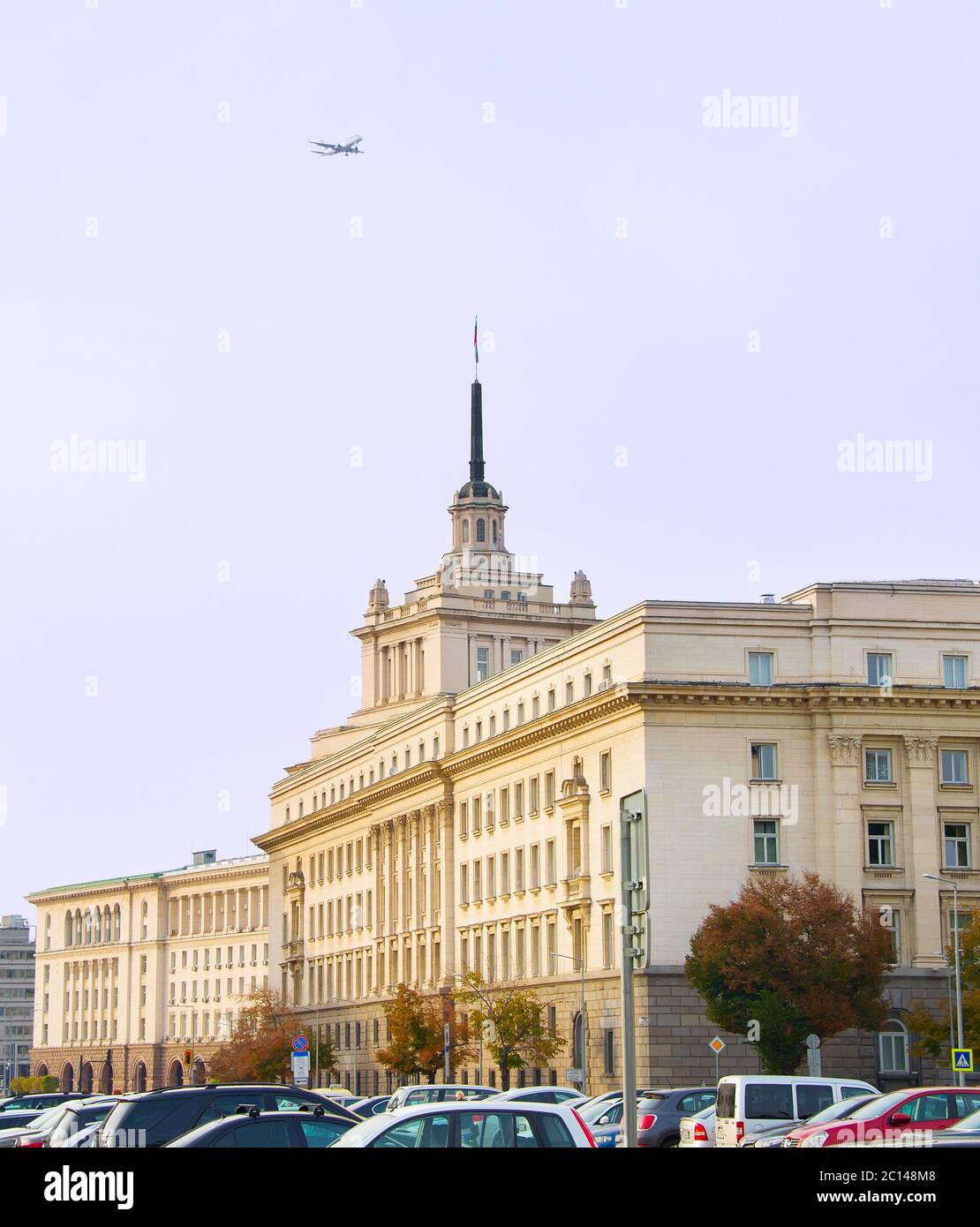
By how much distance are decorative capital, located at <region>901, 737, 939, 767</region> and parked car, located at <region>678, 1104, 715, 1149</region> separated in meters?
47.3

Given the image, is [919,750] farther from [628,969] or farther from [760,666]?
[628,969]

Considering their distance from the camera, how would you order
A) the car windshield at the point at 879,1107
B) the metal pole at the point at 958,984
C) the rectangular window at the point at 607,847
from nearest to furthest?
the car windshield at the point at 879,1107, the metal pole at the point at 958,984, the rectangular window at the point at 607,847

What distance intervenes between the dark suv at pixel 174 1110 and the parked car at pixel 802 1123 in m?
8.33

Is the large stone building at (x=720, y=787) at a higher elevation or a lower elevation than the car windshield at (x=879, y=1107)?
higher

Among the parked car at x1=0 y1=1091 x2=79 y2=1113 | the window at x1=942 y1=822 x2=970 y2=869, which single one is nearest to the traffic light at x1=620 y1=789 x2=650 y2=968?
the parked car at x1=0 y1=1091 x2=79 y2=1113

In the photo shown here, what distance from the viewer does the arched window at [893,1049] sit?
8569 centimetres

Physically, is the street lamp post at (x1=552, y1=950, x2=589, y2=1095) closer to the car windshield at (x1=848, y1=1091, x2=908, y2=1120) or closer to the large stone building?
the large stone building

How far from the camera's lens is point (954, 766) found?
89.8 meters

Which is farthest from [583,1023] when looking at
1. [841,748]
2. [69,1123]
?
[69,1123]

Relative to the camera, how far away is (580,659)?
315ft

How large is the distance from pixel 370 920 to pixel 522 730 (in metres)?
32.5

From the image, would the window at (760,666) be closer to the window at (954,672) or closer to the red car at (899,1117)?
the window at (954,672)

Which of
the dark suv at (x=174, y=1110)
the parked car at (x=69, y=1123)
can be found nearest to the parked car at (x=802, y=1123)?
the dark suv at (x=174, y=1110)
